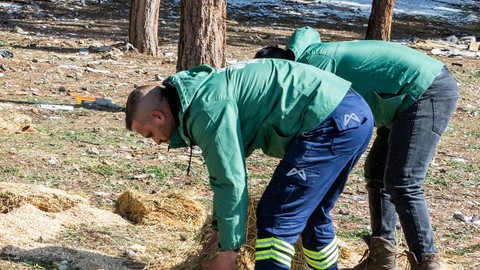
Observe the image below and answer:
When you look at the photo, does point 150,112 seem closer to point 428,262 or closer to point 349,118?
point 349,118

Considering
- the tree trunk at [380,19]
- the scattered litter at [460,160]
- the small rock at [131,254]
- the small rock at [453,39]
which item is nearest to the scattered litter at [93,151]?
the small rock at [131,254]

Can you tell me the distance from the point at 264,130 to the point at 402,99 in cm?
101

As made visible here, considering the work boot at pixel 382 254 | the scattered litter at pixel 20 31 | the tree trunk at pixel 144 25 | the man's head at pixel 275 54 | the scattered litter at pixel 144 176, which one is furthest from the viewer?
the scattered litter at pixel 20 31

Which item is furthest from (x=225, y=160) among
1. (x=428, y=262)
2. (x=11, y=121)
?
(x=11, y=121)

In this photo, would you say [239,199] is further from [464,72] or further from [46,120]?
[464,72]

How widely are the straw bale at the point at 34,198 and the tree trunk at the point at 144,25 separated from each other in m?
8.35

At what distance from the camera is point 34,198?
579cm

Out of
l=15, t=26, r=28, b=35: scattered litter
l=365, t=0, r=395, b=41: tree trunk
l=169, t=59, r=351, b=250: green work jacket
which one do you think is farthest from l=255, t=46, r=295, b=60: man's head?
l=15, t=26, r=28, b=35: scattered litter

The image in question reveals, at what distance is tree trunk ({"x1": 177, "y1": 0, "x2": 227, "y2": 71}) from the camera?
10.4 meters

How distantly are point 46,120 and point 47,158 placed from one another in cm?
188

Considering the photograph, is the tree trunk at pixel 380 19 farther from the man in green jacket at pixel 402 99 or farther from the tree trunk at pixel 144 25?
the man in green jacket at pixel 402 99

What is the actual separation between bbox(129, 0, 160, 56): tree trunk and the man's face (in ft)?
34.3

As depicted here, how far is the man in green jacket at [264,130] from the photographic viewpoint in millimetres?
3592

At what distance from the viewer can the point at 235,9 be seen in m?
23.9
